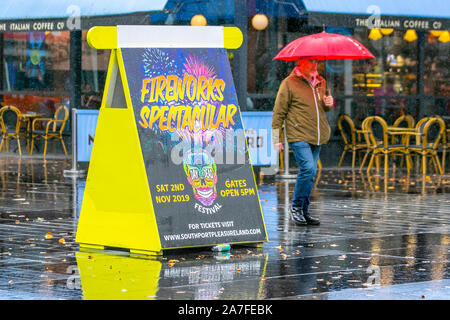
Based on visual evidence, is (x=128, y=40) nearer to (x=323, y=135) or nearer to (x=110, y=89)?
(x=110, y=89)

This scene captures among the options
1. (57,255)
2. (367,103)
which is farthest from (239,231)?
(367,103)

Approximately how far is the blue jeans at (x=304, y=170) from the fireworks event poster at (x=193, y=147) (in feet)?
5.86

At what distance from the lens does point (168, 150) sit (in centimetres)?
895

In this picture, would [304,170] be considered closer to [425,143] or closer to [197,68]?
[197,68]

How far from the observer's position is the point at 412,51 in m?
22.4

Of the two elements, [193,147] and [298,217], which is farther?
[298,217]

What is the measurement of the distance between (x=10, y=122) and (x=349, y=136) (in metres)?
7.72

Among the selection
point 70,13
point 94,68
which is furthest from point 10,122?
point 70,13

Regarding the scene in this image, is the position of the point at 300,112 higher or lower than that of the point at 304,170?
higher

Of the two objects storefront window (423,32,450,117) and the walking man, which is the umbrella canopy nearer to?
the walking man

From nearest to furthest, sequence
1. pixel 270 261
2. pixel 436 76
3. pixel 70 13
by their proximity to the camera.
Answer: pixel 270 261 < pixel 70 13 < pixel 436 76

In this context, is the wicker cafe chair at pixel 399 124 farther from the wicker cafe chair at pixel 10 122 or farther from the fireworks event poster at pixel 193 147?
the fireworks event poster at pixel 193 147

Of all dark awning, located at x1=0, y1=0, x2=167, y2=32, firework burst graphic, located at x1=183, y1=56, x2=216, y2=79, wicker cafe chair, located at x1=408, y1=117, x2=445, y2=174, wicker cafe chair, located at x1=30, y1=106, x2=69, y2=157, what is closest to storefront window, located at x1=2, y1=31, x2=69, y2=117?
wicker cafe chair, located at x1=30, y1=106, x2=69, y2=157

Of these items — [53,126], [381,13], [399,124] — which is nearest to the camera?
[381,13]
